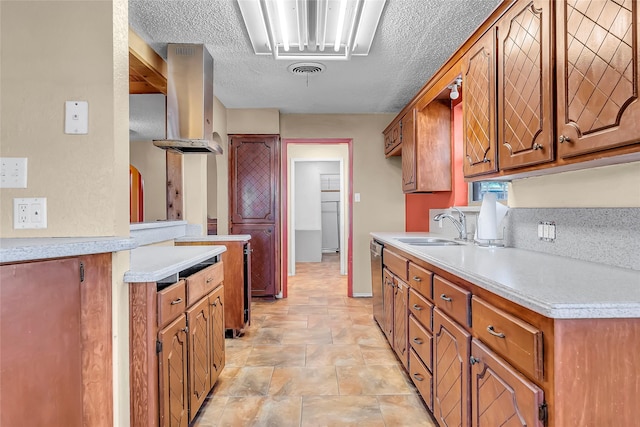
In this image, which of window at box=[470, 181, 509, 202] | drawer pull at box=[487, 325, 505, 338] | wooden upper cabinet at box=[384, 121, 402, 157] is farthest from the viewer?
wooden upper cabinet at box=[384, 121, 402, 157]

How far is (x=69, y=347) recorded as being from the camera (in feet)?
4.18

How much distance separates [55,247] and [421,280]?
1.67 m

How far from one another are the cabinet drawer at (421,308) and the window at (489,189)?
0.96 metres

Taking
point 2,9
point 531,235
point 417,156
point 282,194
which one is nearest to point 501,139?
point 531,235

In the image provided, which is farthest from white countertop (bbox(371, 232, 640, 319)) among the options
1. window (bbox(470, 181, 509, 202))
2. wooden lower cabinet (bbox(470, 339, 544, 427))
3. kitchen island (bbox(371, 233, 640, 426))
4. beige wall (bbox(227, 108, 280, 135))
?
beige wall (bbox(227, 108, 280, 135))

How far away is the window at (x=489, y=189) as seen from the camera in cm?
261

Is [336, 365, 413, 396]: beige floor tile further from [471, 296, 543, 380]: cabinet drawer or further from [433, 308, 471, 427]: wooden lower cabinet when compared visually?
[471, 296, 543, 380]: cabinet drawer

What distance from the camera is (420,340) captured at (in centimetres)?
206

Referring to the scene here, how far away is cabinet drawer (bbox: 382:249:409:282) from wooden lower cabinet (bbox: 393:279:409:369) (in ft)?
0.19

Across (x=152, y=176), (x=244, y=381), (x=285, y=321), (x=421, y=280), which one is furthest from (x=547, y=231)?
(x=152, y=176)

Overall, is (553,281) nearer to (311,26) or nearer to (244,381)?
(244,381)

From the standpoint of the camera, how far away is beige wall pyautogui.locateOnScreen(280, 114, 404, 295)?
4746mm

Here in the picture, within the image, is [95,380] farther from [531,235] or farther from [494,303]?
[531,235]

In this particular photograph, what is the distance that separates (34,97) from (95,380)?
1.10m
